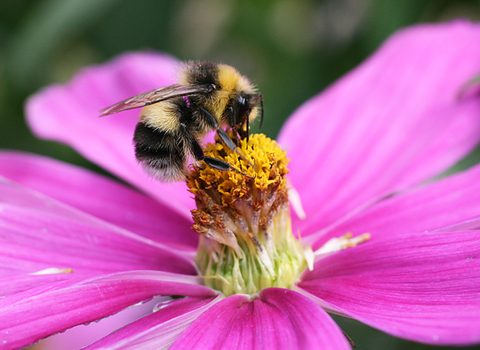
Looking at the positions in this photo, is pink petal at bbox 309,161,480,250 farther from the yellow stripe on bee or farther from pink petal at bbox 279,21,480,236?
the yellow stripe on bee

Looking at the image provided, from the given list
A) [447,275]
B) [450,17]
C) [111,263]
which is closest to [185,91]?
[111,263]

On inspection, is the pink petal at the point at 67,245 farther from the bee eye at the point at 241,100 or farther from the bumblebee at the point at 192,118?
the bee eye at the point at 241,100

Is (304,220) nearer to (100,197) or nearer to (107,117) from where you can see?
(100,197)

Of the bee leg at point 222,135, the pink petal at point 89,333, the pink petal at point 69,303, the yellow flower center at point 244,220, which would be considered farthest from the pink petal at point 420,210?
the pink petal at point 89,333

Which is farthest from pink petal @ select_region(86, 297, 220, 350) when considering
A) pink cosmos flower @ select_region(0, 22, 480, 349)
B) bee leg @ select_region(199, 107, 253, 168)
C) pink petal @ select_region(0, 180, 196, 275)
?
bee leg @ select_region(199, 107, 253, 168)

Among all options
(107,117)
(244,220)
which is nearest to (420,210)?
(244,220)

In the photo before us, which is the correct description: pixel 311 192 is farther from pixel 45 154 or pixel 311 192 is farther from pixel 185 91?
pixel 45 154
